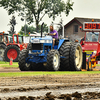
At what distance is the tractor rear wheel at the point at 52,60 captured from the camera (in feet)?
48.2

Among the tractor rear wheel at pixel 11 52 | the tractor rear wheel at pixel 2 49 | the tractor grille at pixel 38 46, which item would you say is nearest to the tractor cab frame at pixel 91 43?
the tractor grille at pixel 38 46

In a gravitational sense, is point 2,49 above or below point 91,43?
below

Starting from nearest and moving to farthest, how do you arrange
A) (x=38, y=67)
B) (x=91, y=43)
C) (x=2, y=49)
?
(x=38, y=67) → (x=91, y=43) → (x=2, y=49)

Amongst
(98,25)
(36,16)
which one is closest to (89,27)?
(98,25)

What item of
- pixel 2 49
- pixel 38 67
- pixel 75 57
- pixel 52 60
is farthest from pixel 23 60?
pixel 2 49

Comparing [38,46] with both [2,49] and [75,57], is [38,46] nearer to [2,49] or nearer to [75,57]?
[75,57]

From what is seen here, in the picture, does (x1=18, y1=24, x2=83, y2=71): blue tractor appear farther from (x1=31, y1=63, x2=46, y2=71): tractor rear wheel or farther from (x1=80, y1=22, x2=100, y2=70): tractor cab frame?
(x1=80, y1=22, x2=100, y2=70): tractor cab frame

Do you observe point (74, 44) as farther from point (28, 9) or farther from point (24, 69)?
point (28, 9)

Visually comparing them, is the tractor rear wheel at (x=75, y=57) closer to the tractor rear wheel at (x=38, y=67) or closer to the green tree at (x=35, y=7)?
the tractor rear wheel at (x=38, y=67)

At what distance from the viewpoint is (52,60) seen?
48.2 feet

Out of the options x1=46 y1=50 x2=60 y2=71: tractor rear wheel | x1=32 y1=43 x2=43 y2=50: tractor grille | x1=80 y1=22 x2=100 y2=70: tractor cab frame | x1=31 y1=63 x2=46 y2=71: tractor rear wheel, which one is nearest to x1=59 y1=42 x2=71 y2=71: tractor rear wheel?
x1=46 y1=50 x2=60 y2=71: tractor rear wheel

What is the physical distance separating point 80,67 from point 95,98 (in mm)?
10996

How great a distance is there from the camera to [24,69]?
15.9 m

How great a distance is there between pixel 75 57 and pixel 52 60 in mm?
2105
